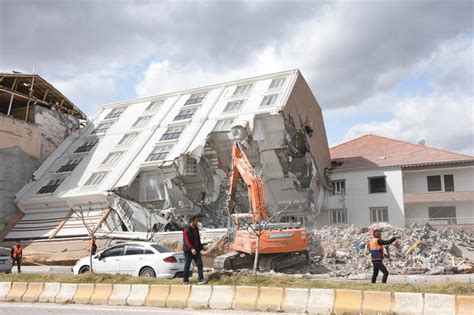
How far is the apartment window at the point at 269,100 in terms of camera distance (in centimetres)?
3084

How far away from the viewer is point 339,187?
1492 inches

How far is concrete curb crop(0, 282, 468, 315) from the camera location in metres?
8.18

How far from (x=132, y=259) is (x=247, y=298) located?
22.1 ft

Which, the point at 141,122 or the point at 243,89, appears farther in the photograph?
the point at 141,122

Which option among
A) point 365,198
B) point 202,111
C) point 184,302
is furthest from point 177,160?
point 184,302

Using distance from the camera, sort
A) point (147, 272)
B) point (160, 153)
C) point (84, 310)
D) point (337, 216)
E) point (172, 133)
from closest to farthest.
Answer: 1. point (84, 310)
2. point (147, 272)
3. point (160, 153)
4. point (172, 133)
5. point (337, 216)

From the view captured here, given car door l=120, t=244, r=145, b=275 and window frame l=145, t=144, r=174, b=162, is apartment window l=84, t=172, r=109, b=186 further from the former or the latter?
car door l=120, t=244, r=145, b=275

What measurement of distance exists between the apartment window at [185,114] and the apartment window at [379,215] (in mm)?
15740

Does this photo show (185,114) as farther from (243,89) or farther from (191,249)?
(191,249)

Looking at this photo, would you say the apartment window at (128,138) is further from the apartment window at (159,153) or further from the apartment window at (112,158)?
the apartment window at (159,153)

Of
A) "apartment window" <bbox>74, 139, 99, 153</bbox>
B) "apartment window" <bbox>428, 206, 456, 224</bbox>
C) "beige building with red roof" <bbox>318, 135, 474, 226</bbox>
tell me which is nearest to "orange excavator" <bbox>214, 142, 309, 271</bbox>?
"beige building with red roof" <bbox>318, 135, 474, 226</bbox>

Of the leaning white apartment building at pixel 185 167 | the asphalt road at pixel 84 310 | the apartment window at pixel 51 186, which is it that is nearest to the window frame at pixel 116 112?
the leaning white apartment building at pixel 185 167

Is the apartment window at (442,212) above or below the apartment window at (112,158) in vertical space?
below

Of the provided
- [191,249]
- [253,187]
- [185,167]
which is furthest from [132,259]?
[185,167]
